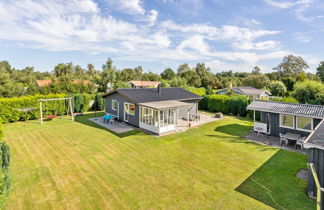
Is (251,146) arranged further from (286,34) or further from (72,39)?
(72,39)

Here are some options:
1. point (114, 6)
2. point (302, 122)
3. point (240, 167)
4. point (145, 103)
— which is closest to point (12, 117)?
point (145, 103)

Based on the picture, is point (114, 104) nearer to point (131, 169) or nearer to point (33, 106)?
point (33, 106)

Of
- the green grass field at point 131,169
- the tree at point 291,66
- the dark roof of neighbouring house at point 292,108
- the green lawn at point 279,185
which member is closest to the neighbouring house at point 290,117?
the dark roof of neighbouring house at point 292,108

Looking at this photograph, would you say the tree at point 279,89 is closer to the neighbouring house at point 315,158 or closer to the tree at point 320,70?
the tree at point 320,70

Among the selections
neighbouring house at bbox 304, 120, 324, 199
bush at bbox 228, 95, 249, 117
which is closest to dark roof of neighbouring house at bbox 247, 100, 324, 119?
neighbouring house at bbox 304, 120, 324, 199

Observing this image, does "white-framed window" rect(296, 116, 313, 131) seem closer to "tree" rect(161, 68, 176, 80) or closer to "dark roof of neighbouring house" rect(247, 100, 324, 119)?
"dark roof of neighbouring house" rect(247, 100, 324, 119)

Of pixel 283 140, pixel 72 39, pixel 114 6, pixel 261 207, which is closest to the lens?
pixel 261 207
